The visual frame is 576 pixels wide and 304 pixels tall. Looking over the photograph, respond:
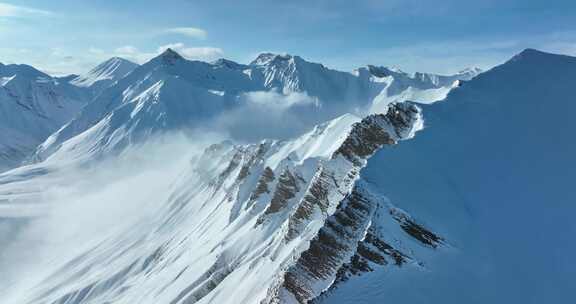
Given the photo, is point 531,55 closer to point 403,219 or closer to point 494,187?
point 494,187

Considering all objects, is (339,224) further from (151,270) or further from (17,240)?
(17,240)

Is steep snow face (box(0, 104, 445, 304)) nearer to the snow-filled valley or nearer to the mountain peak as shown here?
the snow-filled valley

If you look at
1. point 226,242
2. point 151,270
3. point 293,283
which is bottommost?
point 151,270

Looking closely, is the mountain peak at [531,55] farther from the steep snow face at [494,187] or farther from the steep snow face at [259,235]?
the steep snow face at [259,235]

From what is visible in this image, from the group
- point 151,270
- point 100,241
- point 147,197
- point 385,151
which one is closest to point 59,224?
point 147,197

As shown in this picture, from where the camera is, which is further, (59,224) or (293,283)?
(59,224)

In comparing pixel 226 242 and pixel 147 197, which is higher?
pixel 226 242

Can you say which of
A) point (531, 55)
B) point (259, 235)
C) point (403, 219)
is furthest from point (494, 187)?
point (259, 235)
